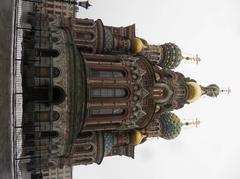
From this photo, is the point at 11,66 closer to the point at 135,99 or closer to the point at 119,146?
the point at 135,99

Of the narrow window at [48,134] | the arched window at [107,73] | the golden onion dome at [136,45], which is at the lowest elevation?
the narrow window at [48,134]

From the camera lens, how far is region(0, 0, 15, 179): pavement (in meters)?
21.7

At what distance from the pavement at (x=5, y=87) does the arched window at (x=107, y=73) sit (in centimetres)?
1046

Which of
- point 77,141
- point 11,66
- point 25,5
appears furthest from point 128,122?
point 11,66

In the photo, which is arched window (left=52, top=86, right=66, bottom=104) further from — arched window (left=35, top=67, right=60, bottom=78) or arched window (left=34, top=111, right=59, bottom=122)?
arched window (left=35, top=67, right=60, bottom=78)

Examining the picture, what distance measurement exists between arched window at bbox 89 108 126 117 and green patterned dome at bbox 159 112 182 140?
10.1m

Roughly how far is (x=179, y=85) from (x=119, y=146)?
901 centimetres

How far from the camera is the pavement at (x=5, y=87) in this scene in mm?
21672

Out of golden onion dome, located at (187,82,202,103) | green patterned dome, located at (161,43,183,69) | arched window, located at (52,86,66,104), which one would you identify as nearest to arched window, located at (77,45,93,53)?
arched window, located at (52,86,66,104)

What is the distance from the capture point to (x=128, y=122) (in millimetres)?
34812

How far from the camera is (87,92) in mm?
30484

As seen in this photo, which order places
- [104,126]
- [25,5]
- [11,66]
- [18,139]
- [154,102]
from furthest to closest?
[154,102] → [104,126] → [25,5] → [18,139] → [11,66]

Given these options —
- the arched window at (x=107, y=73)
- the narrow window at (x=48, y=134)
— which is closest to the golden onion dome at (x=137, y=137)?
the arched window at (x=107, y=73)

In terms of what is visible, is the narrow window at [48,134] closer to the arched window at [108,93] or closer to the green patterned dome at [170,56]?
the arched window at [108,93]
